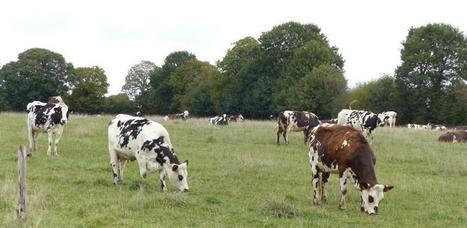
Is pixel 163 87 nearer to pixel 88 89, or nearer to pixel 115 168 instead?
pixel 88 89

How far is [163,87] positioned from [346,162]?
3320 inches

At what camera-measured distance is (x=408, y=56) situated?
63.6 m

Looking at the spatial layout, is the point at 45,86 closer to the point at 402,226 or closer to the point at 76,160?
the point at 76,160

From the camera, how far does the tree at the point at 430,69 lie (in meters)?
61.9

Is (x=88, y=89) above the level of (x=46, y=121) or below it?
above

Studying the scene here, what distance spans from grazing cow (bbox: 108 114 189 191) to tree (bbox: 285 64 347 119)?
168 feet

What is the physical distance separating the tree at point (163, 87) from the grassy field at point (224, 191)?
231 ft

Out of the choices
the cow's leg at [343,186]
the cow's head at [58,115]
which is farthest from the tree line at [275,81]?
the cow's leg at [343,186]

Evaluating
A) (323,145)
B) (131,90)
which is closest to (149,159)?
(323,145)

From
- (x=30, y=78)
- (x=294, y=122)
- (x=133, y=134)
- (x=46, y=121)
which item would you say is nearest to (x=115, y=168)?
(x=133, y=134)

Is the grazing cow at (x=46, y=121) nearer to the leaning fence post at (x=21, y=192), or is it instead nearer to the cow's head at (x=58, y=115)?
the cow's head at (x=58, y=115)

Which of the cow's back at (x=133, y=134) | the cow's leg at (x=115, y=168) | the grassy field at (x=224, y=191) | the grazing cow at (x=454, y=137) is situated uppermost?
the cow's back at (x=133, y=134)

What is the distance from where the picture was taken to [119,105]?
311 feet

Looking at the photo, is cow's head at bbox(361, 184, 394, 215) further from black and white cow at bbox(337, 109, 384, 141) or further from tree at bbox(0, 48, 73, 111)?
tree at bbox(0, 48, 73, 111)
